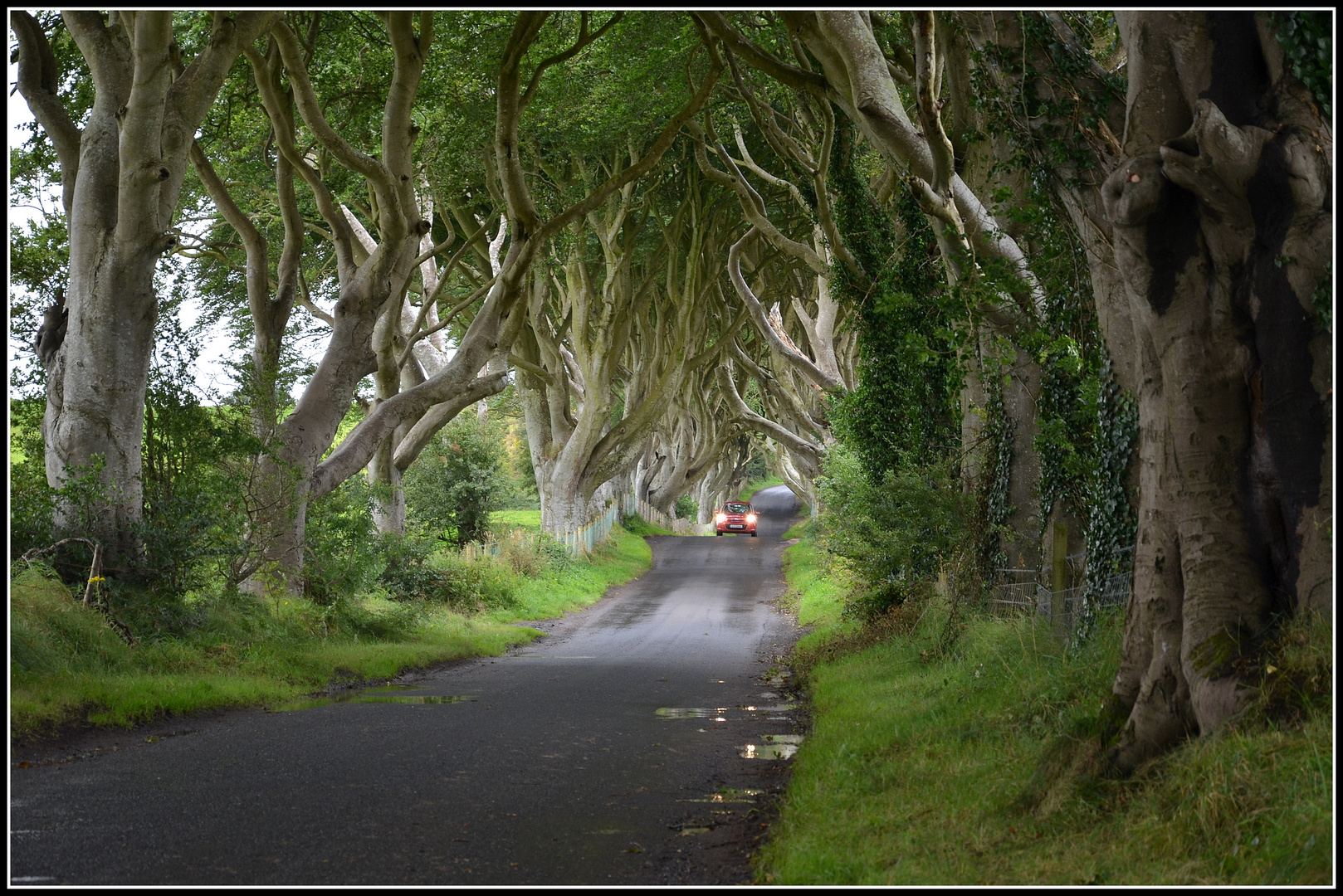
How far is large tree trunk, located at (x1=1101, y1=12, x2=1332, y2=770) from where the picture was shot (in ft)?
18.8

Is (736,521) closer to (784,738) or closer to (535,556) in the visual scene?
(535,556)

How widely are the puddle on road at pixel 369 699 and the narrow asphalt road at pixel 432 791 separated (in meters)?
0.12

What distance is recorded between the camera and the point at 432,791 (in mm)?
7434

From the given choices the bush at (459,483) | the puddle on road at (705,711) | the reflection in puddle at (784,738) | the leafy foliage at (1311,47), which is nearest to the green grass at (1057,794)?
the reflection in puddle at (784,738)

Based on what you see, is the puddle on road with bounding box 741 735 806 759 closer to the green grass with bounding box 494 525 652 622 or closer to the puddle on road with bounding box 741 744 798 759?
the puddle on road with bounding box 741 744 798 759


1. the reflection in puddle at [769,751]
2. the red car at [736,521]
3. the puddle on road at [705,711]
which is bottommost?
the puddle on road at [705,711]

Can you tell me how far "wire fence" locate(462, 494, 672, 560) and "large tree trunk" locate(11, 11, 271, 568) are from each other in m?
12.0

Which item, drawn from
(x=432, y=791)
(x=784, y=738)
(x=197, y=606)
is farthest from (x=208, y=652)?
(x=784, y=738)

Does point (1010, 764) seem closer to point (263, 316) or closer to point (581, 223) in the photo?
point (263, 316)

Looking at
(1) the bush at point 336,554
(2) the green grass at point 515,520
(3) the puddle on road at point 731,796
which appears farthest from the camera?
(2) the green grass at point 515,520

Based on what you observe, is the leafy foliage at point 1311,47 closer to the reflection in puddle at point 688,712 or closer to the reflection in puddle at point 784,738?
the reflection in puddle at point 784,738

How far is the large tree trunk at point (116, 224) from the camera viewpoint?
12.1 m

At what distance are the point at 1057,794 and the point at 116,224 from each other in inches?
458

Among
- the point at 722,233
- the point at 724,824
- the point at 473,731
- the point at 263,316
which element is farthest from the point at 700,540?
the point at 724,824
